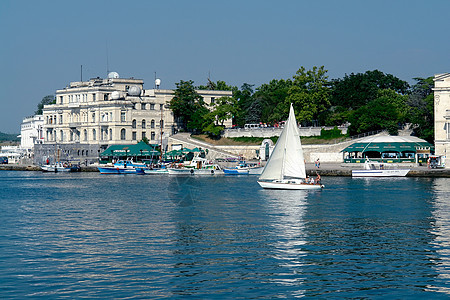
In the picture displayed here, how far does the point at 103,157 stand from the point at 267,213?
262 ft

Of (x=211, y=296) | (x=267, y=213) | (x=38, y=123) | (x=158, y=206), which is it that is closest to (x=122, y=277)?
(x=211, y=296)

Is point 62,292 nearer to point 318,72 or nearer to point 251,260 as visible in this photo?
point 251,260

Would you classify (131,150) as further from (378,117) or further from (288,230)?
(288,230)

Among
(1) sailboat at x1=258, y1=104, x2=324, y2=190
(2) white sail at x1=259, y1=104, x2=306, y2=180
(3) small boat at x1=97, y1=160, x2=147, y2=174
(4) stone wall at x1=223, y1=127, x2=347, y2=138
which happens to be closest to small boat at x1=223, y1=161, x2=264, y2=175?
(3) small boat at x1=97, y1=160, x2=147, y2=174

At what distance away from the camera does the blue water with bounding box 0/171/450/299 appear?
27859 mm

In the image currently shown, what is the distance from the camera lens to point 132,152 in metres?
118

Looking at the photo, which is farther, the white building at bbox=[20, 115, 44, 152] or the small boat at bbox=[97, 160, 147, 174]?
the white building at bbox=[20, 115, 44, 152]

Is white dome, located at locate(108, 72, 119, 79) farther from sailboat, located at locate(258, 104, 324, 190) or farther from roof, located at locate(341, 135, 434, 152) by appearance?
sailboat, located at locate(258, 104, 324, 190)


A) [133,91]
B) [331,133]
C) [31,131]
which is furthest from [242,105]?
[31,131]

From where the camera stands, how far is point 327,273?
30.1 m

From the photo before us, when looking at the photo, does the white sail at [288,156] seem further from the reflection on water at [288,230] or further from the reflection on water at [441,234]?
the reflection on water at [441,234]

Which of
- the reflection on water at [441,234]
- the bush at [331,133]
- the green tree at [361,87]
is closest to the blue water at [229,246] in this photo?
the reflection on water at [441,234]

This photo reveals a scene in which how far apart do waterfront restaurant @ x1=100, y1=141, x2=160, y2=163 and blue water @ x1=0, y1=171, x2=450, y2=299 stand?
5454cm

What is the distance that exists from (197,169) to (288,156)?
122ft
